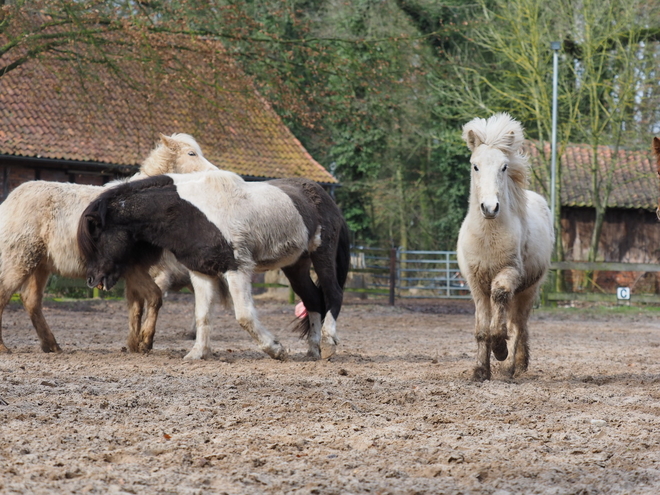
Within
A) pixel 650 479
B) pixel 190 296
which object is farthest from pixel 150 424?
pixel 190 296

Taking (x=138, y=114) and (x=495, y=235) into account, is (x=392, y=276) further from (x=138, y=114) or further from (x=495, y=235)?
(x=495, y=235)

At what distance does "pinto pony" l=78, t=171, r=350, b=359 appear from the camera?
765 centimetres

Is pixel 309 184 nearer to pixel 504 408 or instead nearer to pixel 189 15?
pixel 504 408

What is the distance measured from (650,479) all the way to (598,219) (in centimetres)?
2395

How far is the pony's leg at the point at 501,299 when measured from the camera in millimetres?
6727

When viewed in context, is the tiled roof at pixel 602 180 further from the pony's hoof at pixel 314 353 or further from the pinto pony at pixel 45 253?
the pinto pony at pixel 45 253

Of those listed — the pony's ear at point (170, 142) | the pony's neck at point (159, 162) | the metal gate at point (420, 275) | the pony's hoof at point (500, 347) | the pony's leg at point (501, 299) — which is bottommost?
the metal gate at point (420, 275)

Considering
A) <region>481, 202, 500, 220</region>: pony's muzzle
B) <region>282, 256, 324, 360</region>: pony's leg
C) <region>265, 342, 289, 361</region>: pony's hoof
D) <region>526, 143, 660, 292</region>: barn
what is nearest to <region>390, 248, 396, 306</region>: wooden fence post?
<region>526, 143, 660, 292</region>: barn

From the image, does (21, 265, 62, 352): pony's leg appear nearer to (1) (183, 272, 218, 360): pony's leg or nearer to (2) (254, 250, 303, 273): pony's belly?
(1) (183, 272, 218, 360): pony's leg

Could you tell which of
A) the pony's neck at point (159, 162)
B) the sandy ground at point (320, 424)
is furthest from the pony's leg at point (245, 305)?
the pony's neck at point (159, 162)

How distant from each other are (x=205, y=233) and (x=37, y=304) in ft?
6.58

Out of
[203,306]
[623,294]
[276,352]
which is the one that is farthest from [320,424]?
[623,294]

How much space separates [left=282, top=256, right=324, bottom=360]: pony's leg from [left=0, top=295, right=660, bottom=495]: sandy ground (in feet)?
0.69

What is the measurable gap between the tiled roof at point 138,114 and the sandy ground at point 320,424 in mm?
7269
